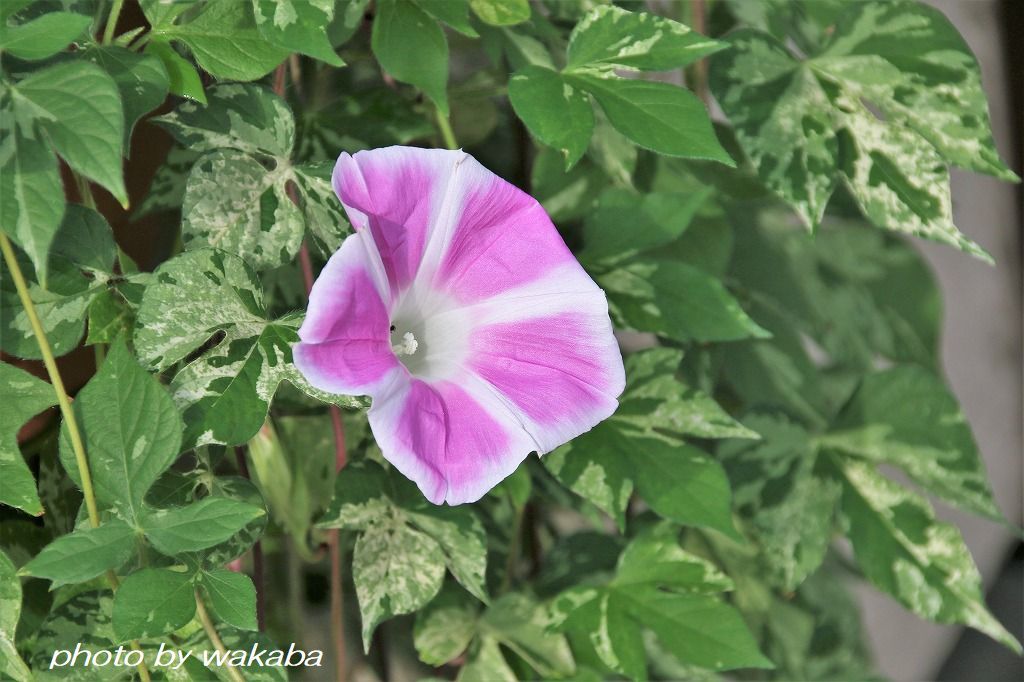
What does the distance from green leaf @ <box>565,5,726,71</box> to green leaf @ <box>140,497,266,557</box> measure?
0.91 feet

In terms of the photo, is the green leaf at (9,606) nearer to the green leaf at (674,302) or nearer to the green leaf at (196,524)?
the green leaf at (196,524)

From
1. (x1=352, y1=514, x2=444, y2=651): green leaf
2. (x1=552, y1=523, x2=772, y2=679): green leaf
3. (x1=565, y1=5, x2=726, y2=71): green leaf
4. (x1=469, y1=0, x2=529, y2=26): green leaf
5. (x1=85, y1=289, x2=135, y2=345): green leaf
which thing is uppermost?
(x1=565, y1=5, x2=726, y2=71): green leaf

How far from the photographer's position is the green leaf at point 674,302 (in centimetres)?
58

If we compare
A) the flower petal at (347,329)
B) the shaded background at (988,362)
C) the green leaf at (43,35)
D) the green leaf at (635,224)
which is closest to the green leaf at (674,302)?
the green leaf at (635,224)

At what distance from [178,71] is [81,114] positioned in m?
0.09

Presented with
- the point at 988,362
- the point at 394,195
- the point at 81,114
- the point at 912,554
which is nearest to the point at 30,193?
the point at 81,114

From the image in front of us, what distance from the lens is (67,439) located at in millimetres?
424

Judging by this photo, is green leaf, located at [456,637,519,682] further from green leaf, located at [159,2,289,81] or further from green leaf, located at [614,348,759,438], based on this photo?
green leaf, located at [159,2,289,81]

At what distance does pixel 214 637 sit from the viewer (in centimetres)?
46

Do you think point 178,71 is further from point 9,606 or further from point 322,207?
point 9,606

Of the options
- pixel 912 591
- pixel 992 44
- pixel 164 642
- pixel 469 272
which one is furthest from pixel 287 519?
pixel 992 44

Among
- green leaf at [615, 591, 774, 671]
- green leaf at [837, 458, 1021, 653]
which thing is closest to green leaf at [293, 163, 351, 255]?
green leaf at [615, 591, 774, 671]

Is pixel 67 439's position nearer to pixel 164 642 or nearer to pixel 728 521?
pixel 164 642

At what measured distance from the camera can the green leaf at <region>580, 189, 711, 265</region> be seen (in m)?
0.60
